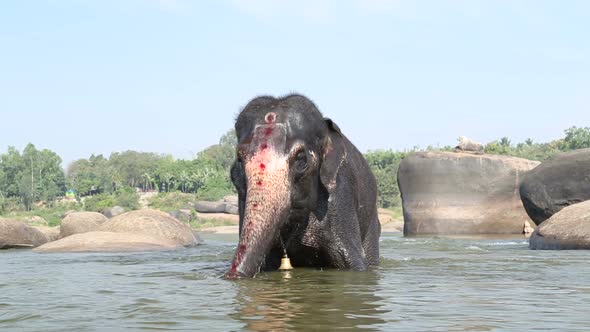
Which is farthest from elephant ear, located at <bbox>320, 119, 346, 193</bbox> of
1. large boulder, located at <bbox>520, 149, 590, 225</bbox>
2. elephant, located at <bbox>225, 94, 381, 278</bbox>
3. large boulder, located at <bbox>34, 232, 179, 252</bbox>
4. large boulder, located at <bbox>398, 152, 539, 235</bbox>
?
large boulder, located at <bbox>398, 152, 539, 235</bbox>

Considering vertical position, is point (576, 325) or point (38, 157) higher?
point (38, 157)

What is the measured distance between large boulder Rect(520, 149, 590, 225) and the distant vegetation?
51305 mm

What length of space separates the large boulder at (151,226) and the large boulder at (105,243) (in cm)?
161

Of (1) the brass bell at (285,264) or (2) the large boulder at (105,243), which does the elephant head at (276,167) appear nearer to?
(1) the brass bell at (285,264)

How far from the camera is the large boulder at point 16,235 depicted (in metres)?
18.7

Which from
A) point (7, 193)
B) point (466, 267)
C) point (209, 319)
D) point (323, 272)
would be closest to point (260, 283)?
point (323, 272)

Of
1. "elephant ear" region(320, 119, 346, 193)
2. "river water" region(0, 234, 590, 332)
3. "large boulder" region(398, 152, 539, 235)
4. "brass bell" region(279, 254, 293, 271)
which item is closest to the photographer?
"river water" region(0, 234, 590, 332)

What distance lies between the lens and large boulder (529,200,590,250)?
15727mm

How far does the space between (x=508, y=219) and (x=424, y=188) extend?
361 cm

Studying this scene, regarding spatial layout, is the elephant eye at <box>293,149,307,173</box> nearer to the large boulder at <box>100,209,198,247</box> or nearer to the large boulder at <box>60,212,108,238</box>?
the large boulder at <box>100,209,198,247</box>

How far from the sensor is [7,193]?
109188mm

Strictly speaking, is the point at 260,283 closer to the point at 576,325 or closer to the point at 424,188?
the point at 576,325

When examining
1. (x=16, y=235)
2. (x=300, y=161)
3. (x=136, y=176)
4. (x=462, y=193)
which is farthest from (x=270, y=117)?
(x=136, y=176)

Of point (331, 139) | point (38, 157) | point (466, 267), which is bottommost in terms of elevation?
point (466, 267)
